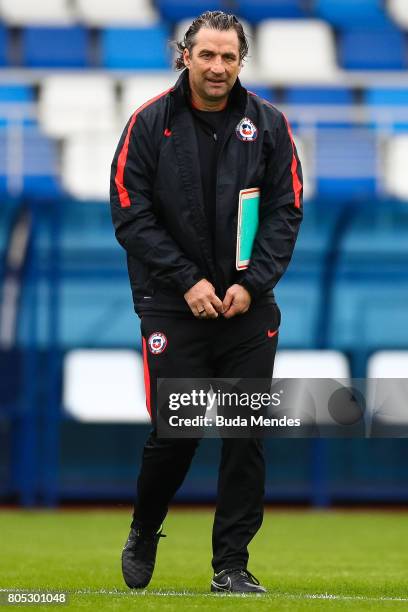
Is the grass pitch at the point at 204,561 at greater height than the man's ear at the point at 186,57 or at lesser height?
lesser

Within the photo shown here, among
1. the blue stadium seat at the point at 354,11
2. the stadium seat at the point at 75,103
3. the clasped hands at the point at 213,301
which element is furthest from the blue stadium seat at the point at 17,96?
the clasped hands at the point at 213,301

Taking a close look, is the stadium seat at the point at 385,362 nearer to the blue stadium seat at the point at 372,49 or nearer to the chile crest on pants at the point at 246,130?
the chile crest on pants at the point at 246,130

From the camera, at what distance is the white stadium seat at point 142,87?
1578 cm

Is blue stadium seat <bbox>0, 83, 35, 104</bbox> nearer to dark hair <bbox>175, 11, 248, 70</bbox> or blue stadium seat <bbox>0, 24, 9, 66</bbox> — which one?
blue stadium seat <bbox>0, 24, 9, 66</bbox>

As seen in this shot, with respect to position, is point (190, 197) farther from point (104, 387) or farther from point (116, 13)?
point (116, 13)

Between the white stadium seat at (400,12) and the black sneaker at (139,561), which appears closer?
the black sneaker at (139,561)

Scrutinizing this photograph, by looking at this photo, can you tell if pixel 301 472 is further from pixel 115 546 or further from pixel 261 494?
pixel 261 494

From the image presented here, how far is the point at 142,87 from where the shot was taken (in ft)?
52.4

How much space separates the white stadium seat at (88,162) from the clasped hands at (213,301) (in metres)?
8.64

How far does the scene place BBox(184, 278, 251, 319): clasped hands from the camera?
16.8ft

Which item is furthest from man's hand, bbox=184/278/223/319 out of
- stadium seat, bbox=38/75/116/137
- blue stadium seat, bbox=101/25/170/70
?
blue stadium seat, bbox=101/25/170/70

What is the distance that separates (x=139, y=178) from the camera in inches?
207

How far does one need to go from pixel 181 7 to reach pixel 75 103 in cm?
315

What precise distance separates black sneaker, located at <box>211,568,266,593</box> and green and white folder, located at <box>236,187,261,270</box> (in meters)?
1.04
